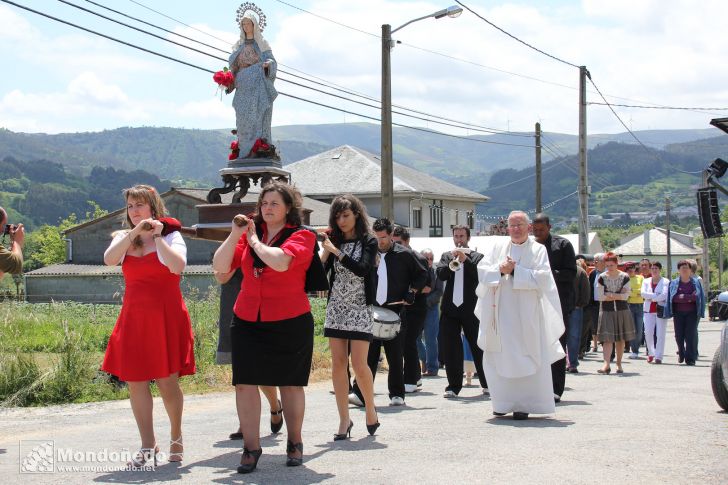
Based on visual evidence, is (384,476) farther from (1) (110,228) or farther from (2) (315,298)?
(1) (110,228)

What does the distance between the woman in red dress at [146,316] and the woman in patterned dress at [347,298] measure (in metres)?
1.65

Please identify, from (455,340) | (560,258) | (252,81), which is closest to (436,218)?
(560,258)

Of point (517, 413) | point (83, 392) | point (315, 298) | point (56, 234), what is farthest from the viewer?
point (56, 234)

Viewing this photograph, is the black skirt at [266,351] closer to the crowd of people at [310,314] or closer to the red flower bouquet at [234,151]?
the crowd of people at [310,314]

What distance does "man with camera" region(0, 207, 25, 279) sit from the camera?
26.0 feet

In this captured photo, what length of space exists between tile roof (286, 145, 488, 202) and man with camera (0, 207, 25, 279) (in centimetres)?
5553

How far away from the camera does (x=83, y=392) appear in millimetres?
11766

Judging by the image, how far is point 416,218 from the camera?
67188 mm

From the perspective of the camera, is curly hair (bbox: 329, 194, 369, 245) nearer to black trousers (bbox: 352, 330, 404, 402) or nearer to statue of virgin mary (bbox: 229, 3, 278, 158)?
black trousers (bbox: 352, 330, 404, 402)

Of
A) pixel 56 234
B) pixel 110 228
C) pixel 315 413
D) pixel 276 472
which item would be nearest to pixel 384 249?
pixel 315 413

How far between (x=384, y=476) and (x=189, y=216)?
168 feet

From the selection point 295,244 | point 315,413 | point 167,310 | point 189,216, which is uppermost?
point 189,216

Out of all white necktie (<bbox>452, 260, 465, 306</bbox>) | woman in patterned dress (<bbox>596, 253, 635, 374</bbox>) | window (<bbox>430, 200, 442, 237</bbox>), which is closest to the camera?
white necktie (<bbox>452, 260, 465, 306</bbox>)

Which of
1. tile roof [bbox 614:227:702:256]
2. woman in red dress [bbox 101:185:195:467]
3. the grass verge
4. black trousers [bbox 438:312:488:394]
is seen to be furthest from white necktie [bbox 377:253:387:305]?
tile roof [bbox 614:227:702:256]
